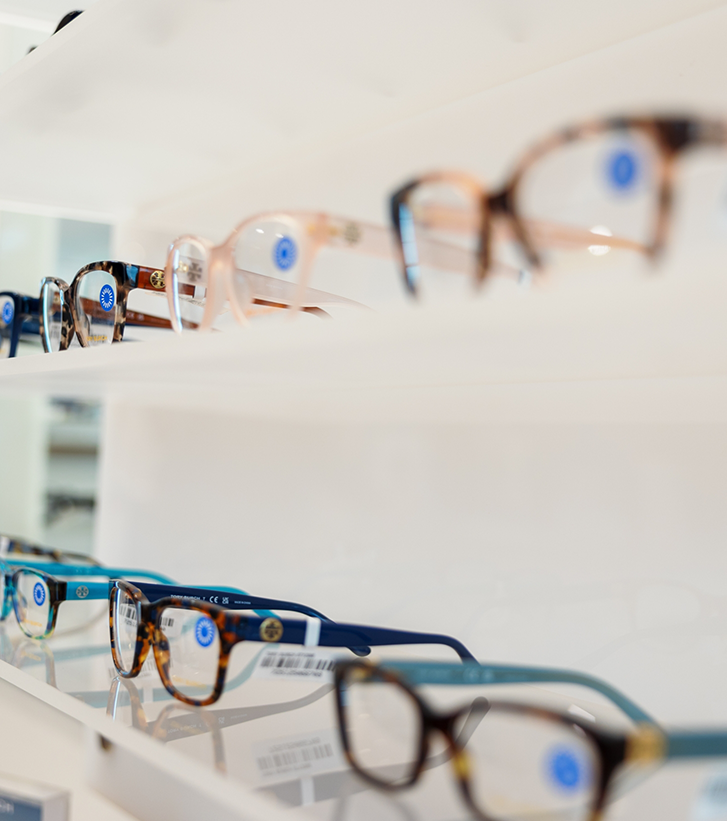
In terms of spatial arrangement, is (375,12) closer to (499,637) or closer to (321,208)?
(321,208)

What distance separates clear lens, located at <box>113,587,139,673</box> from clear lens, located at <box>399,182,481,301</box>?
432mm

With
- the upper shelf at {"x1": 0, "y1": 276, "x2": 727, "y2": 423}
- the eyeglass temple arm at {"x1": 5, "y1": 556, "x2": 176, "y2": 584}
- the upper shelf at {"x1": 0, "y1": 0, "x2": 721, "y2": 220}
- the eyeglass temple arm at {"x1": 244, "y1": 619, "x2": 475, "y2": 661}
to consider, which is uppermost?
the upper shelf at {"x1": 0, "y1": 0, "x2": 721, "y2": 220}

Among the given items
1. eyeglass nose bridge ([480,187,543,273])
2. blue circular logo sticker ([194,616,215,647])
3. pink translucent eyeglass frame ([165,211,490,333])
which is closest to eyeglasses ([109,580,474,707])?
blue circular logo sticker ([194,616,215,647])

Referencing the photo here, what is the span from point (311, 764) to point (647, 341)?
38cm

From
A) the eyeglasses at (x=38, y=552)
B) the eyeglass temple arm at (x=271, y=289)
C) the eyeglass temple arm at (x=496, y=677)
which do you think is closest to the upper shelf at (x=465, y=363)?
the eyeglass temple arm at (x=271, y=289)

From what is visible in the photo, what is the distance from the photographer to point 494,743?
0.46 m

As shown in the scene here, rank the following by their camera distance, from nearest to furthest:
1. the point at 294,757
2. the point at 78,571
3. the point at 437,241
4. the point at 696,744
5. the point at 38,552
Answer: the point at 696,744, the point at 437,241, the point at 294,757, the point at 78,571, the point at 38,552

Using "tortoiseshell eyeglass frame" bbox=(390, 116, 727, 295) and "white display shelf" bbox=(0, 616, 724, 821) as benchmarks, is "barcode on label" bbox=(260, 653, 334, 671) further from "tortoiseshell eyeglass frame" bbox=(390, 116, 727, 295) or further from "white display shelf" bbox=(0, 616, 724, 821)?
"tortoiseshell eyeglass frame" bbox=(390, 116, 727, 295)

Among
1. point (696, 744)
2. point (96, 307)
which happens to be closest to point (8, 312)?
point (96, 307)

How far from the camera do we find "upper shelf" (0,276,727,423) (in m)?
0.35

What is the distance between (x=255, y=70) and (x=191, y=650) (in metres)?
0.52

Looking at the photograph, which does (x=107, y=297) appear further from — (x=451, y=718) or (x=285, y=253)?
(x=451, y=718)

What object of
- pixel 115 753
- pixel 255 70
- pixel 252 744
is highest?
pixel 255 70

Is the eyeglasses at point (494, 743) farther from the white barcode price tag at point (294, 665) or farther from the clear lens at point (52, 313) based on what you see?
the clear lens at point (52, 313)
